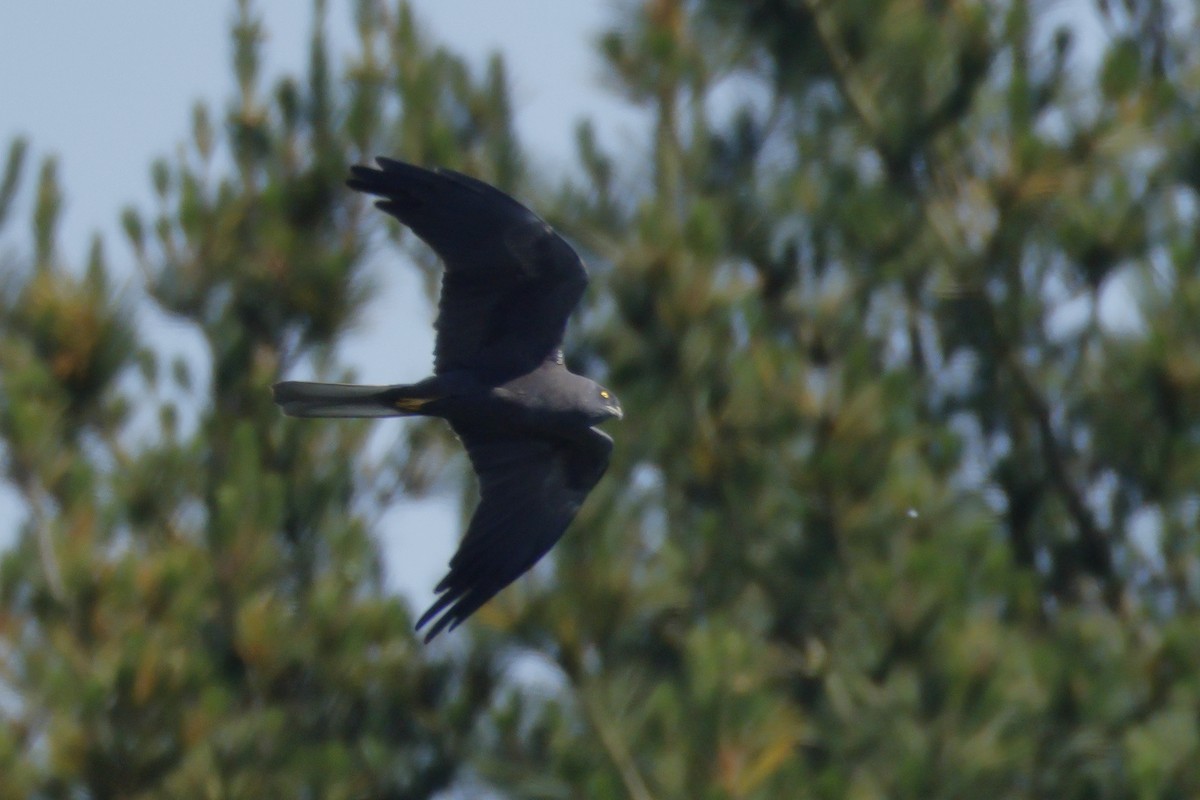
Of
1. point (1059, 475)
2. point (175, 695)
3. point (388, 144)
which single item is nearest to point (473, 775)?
point (175, 695)

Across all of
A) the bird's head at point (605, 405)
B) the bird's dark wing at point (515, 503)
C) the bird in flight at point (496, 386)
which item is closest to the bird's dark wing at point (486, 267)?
the bird in flight at point (496, 386)

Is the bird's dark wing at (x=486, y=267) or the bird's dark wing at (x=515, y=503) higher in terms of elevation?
the bird's dark wing at (x=486, y=267)

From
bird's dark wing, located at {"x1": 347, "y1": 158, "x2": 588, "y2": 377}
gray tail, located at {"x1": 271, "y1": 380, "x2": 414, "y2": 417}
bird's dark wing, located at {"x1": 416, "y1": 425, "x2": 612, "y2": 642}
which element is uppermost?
bird's dark wing, located at {"x1": 347, "y1": 158, "x2": 588, "y2": 377}

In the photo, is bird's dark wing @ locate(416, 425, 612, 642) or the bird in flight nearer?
the bird in flight

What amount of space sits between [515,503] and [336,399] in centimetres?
71

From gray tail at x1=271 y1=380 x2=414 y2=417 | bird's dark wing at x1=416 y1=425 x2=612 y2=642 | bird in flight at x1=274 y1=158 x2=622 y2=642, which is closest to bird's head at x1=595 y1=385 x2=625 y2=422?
bird in flight at x1=274 y1=158 x2=622 y2=642

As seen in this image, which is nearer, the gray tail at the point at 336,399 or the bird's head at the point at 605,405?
the gray tail at the point at 336,399

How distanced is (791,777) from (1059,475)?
10.8ft

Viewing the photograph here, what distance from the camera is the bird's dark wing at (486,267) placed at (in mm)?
6141

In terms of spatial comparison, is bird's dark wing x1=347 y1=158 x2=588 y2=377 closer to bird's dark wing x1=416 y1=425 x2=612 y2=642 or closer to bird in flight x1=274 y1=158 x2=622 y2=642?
bird in flight x1=274 y1=158 x2=622 y2=642

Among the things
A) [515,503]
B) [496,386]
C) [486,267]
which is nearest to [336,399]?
[496,386]

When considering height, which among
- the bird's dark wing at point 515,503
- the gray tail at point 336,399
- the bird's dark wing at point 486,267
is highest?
the bird's dark wing at point 486,267

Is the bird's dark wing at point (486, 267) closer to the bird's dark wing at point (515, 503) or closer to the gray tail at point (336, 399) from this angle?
the gray tail at point (336, 399)

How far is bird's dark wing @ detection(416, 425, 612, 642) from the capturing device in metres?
6.42
